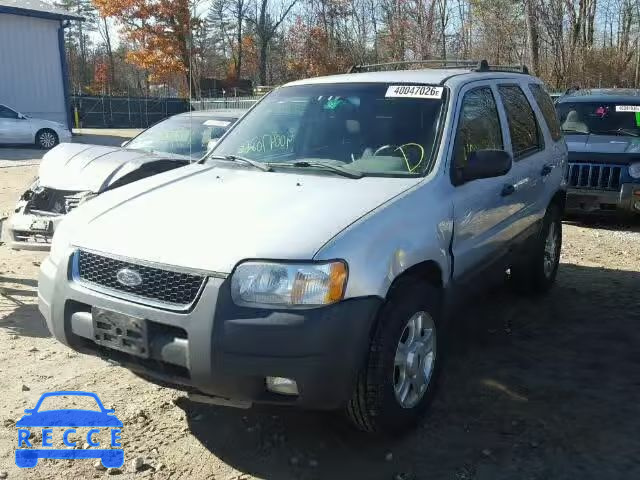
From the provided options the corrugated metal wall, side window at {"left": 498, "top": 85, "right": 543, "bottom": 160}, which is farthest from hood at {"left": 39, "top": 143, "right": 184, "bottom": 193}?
the corrugated metal wall

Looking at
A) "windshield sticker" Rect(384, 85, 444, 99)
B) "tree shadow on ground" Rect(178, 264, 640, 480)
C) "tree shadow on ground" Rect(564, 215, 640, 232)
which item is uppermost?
"windshield sticker" Rect(384, 85, 444, 99)

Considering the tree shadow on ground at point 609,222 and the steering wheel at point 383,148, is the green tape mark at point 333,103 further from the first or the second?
the tree shadow on ground at point 609,222

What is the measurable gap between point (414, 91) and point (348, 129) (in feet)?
1.60

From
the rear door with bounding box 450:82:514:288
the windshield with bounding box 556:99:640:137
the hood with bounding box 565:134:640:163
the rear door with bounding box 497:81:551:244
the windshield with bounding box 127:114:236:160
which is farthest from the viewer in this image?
the windshield with bounding box 556:99:640:137

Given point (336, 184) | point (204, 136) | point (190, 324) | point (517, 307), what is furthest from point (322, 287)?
point (204, 136)

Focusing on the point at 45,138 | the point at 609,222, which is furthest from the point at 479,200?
the point at 45,138

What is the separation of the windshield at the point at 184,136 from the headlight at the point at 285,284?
14.9ft

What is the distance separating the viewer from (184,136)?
24.8 feet

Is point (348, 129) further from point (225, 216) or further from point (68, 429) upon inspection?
point (68, 429)

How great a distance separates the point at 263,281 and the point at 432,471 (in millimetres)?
1285

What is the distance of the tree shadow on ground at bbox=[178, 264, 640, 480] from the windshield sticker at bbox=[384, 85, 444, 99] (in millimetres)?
1804

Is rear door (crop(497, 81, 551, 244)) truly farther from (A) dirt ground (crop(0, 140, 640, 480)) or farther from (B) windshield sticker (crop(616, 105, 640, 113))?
(B) windshield sticker (crop(616, 105, 640, 113))

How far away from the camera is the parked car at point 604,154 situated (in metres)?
8.39

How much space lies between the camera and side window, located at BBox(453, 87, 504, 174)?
3949 mm
